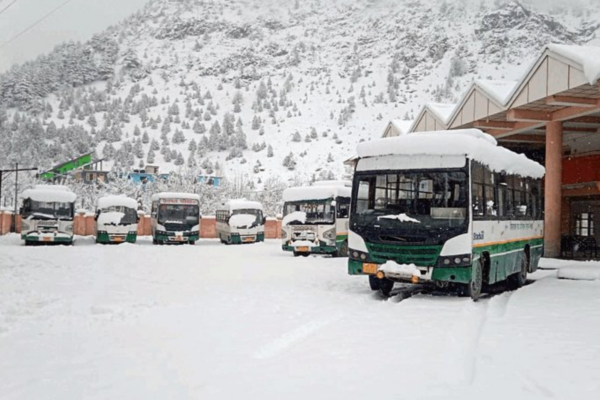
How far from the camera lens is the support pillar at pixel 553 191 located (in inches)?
900

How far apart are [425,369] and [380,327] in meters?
2.29

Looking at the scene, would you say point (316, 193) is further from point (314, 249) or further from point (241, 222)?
point (241, 222)

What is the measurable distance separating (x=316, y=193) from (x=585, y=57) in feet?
34.9

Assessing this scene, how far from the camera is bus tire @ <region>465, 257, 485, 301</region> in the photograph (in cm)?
1167

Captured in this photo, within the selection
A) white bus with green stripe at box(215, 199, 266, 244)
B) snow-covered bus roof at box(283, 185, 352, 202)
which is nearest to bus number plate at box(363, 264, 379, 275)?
snow-covered bus roof at box(283, 185, 352, 202)

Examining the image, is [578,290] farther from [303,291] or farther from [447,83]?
[447,83]

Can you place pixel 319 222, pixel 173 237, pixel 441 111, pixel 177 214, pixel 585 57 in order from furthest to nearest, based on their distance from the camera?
1. pixel 177 214
2. pixel 173 237
3. pixel 441 111
4. pixel 319 222
5. pixel 585 57

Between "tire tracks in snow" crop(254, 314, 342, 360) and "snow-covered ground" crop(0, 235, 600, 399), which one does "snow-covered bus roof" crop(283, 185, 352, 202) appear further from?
"tire tracks in snow" crop(254, 314, 342, 360)

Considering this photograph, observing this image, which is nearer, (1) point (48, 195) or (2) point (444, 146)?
(2) point (444, 146)

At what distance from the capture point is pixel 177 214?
108 feet

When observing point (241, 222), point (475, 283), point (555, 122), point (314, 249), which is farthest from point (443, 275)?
point (241, 222)

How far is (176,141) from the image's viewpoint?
13512cm

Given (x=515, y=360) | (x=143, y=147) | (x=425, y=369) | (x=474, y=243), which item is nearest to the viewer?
(x=425, y=369)

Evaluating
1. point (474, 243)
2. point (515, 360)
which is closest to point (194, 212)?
point (474, 243)
